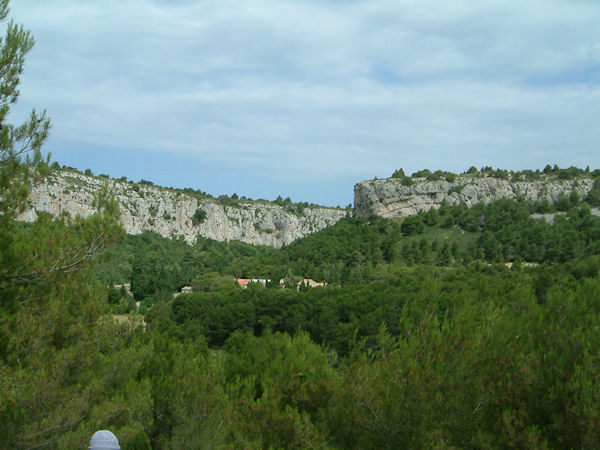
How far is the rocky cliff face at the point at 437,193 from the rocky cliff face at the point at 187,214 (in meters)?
35.6

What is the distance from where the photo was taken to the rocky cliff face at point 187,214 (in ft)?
239

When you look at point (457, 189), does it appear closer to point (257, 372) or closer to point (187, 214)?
point (187, 214)

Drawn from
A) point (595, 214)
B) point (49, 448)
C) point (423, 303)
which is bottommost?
point (49, 448)

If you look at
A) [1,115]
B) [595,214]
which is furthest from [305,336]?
[595,214]

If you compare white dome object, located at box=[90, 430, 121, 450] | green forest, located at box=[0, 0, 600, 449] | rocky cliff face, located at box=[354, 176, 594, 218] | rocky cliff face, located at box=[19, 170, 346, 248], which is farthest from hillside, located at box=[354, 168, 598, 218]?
white dome object, located at box=[90, 430, 121, 450]

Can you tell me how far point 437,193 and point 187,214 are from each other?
4894 cm

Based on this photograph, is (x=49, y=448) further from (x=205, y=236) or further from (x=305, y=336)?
(x=205, y=236)

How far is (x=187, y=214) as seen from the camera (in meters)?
98.0

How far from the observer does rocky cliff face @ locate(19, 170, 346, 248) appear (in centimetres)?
7294

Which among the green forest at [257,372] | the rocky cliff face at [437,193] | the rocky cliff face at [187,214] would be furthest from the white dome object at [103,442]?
the rocky cliff face at [437,193]

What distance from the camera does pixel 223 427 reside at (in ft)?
23.2

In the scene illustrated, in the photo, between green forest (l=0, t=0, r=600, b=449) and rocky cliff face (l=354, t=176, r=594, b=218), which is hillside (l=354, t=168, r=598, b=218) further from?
green forest (l=0, t=0, r=600, b=449)

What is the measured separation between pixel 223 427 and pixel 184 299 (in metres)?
30.2

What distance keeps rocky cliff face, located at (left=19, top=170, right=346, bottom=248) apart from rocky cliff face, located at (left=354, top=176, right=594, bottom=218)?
3562 cm
